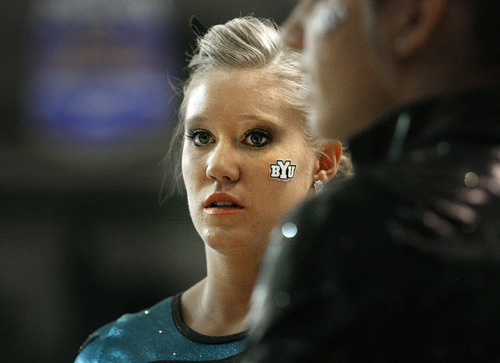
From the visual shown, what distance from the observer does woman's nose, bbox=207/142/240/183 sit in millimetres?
1253

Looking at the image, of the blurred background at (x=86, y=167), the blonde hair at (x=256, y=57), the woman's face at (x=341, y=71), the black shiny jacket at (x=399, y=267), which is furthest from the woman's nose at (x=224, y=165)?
the blurred background at (x=86, y=167)

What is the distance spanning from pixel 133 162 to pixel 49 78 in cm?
66

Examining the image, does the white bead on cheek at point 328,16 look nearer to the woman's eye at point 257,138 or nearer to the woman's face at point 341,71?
the woman's face at point 341,71

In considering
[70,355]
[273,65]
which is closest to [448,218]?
[273,65]

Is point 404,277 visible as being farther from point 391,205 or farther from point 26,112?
point 26,112

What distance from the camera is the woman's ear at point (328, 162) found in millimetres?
1369

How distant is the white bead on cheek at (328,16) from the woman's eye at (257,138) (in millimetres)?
564

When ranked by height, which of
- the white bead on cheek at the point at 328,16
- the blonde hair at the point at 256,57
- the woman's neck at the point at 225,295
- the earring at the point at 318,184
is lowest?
the woman's neck at the point at 225,295

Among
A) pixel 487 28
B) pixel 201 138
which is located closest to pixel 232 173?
pixel 201 138

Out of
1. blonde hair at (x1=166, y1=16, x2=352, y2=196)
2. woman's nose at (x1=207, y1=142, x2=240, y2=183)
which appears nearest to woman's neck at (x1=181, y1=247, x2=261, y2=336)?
woman's nose at (x1=207, y1=142, x2=240, y2=183)

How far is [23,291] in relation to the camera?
343cm

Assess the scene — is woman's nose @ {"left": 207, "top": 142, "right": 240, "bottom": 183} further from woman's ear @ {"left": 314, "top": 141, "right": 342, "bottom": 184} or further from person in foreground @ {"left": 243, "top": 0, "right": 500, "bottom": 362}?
person in foreground @ {"left": 243, "top": 0, "right": 500, "bottom": 362}

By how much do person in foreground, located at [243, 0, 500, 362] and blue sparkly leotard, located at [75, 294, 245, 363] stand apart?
744mm

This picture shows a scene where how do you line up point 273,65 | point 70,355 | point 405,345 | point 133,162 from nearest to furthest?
1. point 405,345
2. point 273,65
3. point 70,355
4. point 133,162
